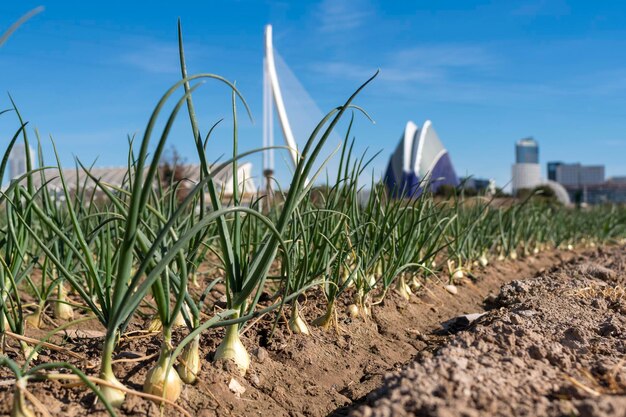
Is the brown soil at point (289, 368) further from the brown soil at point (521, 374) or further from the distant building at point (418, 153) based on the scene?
the distant building at point (418, 153)

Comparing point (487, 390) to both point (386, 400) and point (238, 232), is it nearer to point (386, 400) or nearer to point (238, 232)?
point (386, 400)

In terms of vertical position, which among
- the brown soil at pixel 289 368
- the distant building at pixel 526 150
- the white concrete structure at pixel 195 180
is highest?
the distant building at pixel 526 150

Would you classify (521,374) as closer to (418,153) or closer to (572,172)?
(418,153)

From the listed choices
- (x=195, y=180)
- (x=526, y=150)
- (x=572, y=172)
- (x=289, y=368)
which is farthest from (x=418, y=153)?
(x=526, y=150)

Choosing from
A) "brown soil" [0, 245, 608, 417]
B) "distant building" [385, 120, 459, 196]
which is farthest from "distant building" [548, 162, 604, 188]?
"brown soil" [0, 245, 608, 417]

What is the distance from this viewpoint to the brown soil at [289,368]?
4.55ft

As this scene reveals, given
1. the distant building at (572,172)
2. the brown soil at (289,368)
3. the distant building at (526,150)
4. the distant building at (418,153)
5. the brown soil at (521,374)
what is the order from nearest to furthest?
the brown soil at (521,374) → the brown soil at (289,368) → the distant building at (418,153) → the distant building at (572,172) → the distant building at (526,150)

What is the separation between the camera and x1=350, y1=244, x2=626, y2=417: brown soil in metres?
1.21

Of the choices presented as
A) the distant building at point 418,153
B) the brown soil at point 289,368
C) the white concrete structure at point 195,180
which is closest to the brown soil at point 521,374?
the brown soil at point 289,368

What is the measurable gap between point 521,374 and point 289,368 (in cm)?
71

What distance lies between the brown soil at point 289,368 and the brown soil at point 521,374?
0.02 m

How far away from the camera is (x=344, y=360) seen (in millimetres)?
2061

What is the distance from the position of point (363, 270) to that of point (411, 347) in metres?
0.34

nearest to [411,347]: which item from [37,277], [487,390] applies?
[487,390]
